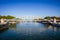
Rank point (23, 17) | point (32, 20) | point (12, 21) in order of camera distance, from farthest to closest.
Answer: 1. point (23, 17)
2. point (32, 20)
3. point (12, 21)

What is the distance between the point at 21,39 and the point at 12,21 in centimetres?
1733

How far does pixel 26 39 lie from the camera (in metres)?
6.37

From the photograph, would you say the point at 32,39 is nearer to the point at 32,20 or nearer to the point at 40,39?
the point at 40,39

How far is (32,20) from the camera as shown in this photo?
83.5 ft

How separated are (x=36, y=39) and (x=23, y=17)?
21.1 metres

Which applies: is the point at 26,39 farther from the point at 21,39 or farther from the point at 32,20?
the point at 32,20

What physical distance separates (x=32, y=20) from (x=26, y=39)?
1911 centimetres

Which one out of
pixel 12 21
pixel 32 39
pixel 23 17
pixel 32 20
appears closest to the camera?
pixel 32 39

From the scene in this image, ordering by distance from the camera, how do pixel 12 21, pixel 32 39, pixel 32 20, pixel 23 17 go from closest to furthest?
pixel 32 39, pixel 12 21, pixel 32 20, pixel 23 17

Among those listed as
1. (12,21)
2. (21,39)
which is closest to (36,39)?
(21,39)

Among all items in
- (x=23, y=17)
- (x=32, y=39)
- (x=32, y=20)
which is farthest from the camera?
(x=23, y=17)

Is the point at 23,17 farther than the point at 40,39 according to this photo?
Yes

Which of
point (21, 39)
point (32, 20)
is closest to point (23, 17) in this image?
point (32, 20)

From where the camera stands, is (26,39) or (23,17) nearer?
(26,39)
